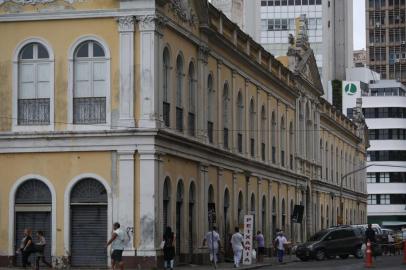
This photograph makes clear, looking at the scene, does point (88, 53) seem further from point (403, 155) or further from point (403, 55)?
point (403, 55)

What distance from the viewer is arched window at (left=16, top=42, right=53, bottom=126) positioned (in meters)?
35.7

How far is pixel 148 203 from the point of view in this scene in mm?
34156

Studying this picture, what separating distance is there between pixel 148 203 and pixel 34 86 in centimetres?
601

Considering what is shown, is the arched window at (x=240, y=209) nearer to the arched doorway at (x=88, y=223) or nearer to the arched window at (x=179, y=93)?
the arched window at (x=179, y=93)

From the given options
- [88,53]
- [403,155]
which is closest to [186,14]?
[88,53]

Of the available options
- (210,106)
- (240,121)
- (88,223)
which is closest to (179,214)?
(88,223)

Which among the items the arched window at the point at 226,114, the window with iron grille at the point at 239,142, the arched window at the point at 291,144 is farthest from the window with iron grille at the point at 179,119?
the arched window at the point at 291,144

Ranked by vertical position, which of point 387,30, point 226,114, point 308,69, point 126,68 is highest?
point 387,30

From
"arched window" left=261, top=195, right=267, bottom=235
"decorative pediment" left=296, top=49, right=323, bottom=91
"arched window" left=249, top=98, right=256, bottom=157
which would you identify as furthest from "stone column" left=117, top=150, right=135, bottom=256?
"decorative pediment" left=296, top=49, right=323, bottom=91

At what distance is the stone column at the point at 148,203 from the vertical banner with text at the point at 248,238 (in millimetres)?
6728

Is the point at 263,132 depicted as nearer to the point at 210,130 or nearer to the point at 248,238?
the point at 210,130

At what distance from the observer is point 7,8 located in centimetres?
3591

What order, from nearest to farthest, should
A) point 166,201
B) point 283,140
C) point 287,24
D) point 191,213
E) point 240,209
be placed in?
point 166,201 < point 191,213 < point 240,209 < point 283,140 < point 287,24

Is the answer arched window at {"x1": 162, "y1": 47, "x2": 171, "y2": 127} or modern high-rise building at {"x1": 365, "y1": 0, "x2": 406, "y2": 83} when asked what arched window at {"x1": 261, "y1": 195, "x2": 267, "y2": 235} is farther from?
modern high-rise building at {"x1": 365, "y1": 0, "x2": 406, "y2": 83}
